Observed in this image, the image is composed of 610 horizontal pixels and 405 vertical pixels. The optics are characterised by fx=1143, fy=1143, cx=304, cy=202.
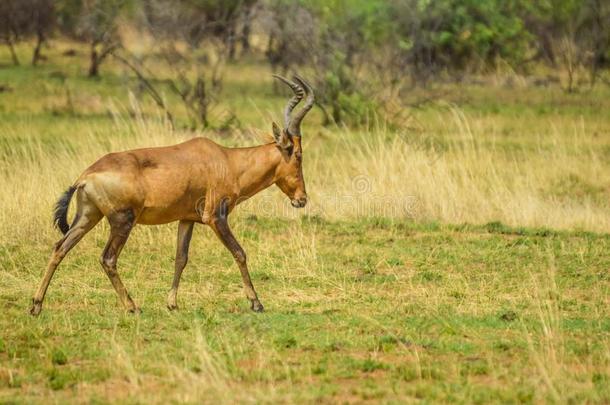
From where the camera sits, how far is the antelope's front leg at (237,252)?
812 cm

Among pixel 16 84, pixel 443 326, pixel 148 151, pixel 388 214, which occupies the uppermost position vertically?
pixel 148 151

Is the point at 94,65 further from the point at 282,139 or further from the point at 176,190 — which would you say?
the point at 176,190

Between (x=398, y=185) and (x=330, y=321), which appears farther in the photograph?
(x=398, y=185)

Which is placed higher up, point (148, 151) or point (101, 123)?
point (148, 151)

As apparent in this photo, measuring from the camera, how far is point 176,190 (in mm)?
8047

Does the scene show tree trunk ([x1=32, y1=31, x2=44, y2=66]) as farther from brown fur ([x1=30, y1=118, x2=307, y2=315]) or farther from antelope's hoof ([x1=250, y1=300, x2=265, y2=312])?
antelope's hoof ([x1=250, y1=300, x2=265, y2=312])

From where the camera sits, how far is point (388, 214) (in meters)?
12.3

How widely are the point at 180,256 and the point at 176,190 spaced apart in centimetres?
55

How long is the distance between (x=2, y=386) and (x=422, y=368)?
235 centimetres

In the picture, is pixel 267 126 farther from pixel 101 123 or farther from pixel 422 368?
pixel 422 368

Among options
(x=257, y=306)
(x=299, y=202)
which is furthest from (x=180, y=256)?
(x=299, y=202)

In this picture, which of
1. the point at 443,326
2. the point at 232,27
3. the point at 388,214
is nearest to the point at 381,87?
the point at 232,27

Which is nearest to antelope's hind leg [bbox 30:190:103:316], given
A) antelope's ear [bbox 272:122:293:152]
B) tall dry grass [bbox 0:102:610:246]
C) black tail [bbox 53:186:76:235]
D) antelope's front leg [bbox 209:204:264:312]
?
black tail [bbox 53:186:76:235]

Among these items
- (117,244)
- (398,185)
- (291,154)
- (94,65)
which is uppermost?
(291,154)
